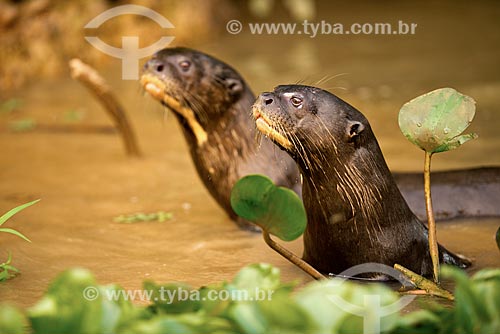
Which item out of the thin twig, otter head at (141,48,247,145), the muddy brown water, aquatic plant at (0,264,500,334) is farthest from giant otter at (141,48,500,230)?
aquatic plant at (0,264,500,334)

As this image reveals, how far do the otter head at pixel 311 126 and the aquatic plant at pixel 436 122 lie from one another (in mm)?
217

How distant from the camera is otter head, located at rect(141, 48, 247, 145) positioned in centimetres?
458

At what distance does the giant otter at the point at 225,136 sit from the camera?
4555 mm

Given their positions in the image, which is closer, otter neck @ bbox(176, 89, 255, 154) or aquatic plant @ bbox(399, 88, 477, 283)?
aquatic plant @ bbox(399, 88, 477, 283)

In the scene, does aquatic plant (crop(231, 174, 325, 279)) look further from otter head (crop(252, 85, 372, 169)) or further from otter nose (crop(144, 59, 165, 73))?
otter nose (crop(144, 59, 165, 73))

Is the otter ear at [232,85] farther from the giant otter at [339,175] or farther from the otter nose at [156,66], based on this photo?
the giant otter at [339,175]

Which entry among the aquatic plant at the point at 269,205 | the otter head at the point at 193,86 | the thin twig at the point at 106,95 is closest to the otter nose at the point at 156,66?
the otter head at the point at 193,86

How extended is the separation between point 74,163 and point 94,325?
132 inches

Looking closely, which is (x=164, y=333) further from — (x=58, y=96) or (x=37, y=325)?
(x=58, y=96)

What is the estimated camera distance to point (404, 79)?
7531 mm

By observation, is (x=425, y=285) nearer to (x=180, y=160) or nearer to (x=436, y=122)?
(x=436, y=122)

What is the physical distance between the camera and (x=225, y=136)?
15.2 ft

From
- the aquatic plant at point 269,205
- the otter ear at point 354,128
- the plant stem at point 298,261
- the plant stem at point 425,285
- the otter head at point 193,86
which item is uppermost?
the otter head at point 193,86

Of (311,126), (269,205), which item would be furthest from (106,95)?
(269,205)
